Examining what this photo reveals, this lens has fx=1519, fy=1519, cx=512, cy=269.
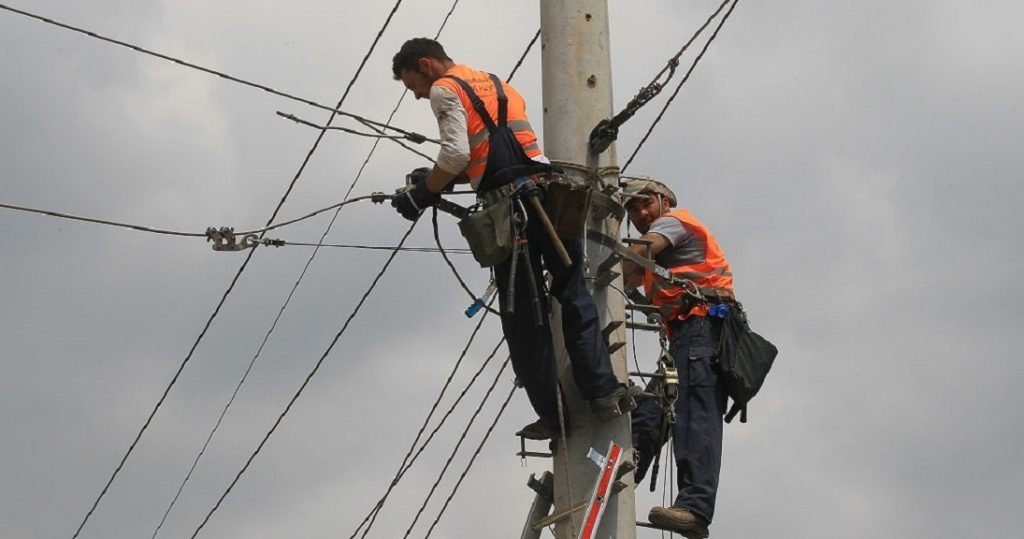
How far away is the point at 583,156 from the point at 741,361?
1.35 meters

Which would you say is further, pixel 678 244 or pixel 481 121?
pixel 678 244

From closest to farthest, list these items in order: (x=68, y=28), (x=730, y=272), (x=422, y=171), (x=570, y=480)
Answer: (x=570, y=480)
(x=422, y=171)
(x=68, y=28)
(x=730, y=272)

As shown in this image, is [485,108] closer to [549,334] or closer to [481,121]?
[481,121]

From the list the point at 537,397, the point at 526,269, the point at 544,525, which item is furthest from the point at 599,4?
the point at 544,525

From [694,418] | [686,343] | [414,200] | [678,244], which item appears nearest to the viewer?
[414,200]

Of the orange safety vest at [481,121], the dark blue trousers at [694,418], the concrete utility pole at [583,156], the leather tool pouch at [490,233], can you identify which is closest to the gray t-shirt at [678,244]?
the dark blue trousers at [694,418]

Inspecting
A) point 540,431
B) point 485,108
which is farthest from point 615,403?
point 485,108

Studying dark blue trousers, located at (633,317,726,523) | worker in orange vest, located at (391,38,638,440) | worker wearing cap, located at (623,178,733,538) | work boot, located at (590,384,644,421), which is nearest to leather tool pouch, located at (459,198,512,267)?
worker in orange vest, located at (391,38,638,440)

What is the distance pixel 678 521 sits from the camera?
674 cm

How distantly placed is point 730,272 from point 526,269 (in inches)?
66.0

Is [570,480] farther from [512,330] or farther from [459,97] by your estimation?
[459,97]

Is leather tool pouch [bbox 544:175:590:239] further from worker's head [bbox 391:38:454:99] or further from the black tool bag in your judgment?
the black tool bag

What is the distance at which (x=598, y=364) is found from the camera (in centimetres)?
631

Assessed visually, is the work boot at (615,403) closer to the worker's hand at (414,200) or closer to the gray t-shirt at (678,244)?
the worker's hand at (414,200)
